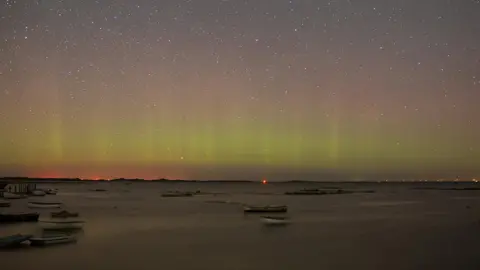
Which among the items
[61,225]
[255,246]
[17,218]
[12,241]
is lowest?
[255,246]

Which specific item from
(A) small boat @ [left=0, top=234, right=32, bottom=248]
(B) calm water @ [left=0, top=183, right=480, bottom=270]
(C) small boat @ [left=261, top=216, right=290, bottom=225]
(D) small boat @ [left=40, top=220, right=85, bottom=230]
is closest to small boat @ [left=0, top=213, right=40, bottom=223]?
(B) calm water @ [left=0, top=183, right=480, bottom=270]

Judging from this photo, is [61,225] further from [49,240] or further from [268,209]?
[268,209]

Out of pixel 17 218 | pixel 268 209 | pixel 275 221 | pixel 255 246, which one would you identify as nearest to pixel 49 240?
pixel 255 246

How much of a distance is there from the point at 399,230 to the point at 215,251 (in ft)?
46.3

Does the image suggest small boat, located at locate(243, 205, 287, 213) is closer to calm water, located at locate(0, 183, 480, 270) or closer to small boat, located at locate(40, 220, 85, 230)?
calm water, located at locate(0, 183, 480, 270)

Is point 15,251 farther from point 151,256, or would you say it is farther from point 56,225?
point 56,225

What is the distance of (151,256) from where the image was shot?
67.6 ft

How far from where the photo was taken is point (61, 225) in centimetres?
3045

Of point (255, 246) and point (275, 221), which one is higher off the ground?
point (275, 221)

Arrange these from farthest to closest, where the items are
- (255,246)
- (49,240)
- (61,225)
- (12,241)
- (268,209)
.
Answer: (268,209), (61,225), (255,246), (49,240), (12,241)

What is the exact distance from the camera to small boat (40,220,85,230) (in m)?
29.7

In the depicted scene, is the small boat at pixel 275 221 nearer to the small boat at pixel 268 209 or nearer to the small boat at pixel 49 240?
the small boat at pixel 268 209

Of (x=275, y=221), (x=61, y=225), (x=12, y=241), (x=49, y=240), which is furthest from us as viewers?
(x=275, y=221)

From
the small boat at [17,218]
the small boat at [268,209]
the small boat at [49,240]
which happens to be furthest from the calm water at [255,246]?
the small boat at [268,209]
